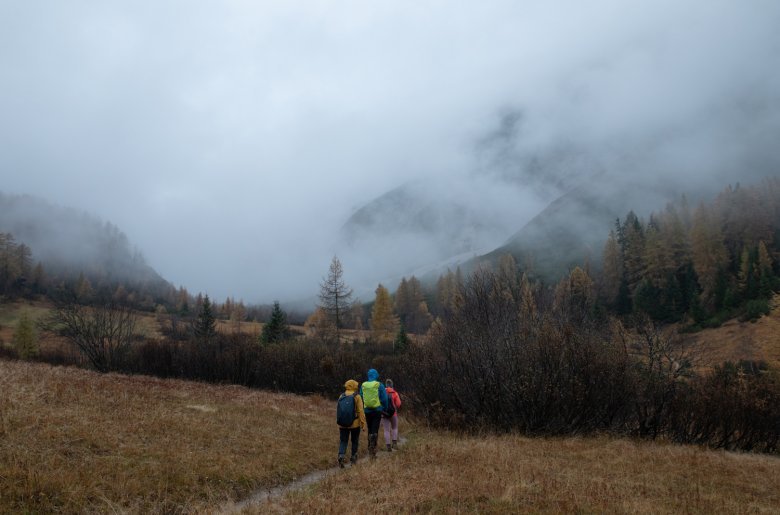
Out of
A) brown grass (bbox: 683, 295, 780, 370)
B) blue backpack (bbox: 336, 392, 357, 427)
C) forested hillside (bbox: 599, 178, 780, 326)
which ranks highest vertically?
forested hillside (bbox: 599, 178, 780, 326)

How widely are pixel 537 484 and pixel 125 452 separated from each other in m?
8.05

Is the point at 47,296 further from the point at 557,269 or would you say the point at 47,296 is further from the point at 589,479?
the point at 557,269

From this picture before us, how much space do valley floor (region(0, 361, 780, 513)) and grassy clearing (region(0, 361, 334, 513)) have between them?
0.03m

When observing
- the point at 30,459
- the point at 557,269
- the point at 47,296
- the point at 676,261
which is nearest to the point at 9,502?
the point at 30,459

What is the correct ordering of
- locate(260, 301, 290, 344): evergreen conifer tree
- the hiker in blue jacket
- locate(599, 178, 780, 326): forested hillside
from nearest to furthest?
the hiker in blue jacket
locate(260, 301, 290, 344): evergreen conifer tree
locate(599, 178, 780, 326): forested hillside

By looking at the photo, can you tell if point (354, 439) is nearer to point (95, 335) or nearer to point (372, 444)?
point (372, 444)

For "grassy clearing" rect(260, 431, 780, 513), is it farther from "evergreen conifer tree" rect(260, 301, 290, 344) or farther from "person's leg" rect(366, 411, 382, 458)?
"evergreen conifer tree" rect(260, 301, 290, 344)

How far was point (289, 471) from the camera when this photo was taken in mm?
10477

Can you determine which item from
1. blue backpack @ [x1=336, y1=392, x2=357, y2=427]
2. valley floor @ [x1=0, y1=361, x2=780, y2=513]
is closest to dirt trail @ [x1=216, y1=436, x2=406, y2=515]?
valley floor @ [x1=0, y1=361, x2=780, y2=513]

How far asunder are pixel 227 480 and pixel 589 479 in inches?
277

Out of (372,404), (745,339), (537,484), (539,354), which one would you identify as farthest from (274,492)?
(745,339)

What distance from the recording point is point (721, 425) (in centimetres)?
1920

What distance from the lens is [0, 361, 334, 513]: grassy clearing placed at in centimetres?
706

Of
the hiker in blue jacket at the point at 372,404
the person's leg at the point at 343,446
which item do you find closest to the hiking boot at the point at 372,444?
the hiker in blue jacket at the point at 372,404
